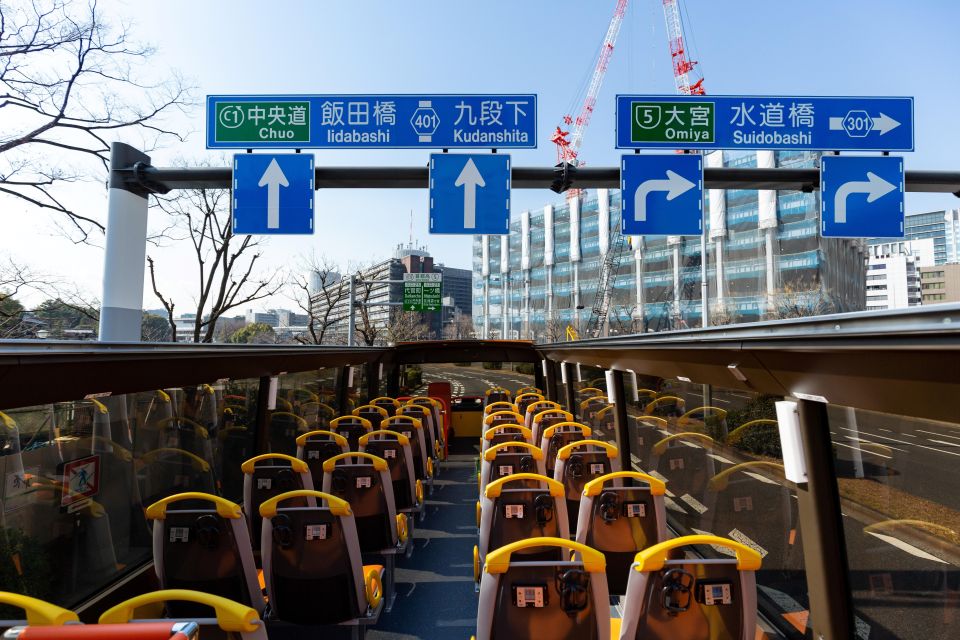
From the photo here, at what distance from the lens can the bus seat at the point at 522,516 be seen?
4.27 meters

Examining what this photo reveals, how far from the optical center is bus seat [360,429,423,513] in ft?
21.7

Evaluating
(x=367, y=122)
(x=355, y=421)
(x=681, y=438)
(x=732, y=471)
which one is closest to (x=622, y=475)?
(x=732, y=471)

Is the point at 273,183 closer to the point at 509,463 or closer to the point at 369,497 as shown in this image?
the point at 369,497

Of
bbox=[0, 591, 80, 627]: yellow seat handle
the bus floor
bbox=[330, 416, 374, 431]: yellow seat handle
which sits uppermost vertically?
bbox=[0, 591, 80, 627]: yellow seat handle

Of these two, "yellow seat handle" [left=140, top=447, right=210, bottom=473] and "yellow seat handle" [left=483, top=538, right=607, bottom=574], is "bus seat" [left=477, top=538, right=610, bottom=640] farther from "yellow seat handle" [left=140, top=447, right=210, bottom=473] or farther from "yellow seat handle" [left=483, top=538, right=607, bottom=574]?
"yellow seat handle" [left=140, top=447, right=210, bottom=473]

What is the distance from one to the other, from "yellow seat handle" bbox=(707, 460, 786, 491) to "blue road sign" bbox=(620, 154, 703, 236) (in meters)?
3.10

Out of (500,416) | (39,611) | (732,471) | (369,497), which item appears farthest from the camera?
(500,416)

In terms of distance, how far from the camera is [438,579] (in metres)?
5.79

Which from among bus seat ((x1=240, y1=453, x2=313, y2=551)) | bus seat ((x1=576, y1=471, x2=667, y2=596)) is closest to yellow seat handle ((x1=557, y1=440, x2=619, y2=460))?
bus seat ((x1=576, y1=471, x2=667, y2=596))

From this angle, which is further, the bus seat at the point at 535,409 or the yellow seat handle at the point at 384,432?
the bus seat at the point at 535,409

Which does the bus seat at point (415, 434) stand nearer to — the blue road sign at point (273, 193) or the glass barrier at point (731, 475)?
the blue road sign at point (273, 193)

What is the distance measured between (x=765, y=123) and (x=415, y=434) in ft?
19.8

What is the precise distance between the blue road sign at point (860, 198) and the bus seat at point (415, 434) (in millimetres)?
5825

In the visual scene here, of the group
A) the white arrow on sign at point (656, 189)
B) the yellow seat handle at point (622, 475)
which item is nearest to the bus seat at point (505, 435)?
the yellow seat handle at point (622, 475)
